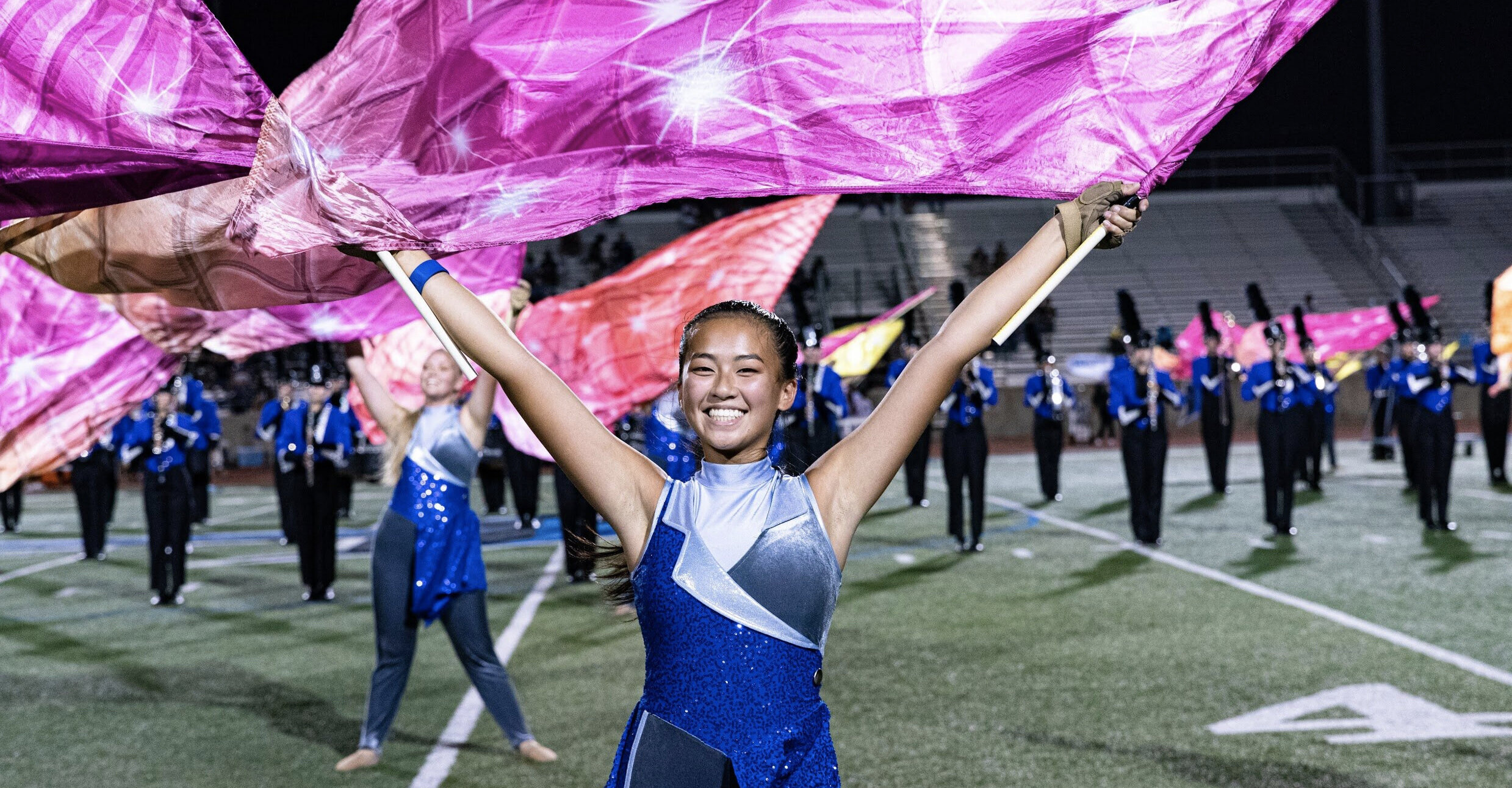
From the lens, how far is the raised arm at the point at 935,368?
1.94 m

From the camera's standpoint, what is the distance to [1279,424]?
1169cm

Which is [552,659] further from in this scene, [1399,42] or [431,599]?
[1399,42]

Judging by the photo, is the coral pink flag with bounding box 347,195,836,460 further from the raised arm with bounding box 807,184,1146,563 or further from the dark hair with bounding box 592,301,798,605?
the raised arm with bounding box 807,184,1146,563

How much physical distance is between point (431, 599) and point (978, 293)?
3285mm

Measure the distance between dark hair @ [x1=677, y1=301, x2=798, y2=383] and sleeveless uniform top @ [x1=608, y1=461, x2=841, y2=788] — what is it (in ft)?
0.65

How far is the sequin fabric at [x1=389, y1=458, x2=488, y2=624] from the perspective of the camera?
4.72 metres

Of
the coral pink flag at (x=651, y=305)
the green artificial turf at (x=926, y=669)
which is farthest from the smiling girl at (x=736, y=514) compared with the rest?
the coral pink flag at (x=651, y=305)

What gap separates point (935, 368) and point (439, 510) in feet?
10.5

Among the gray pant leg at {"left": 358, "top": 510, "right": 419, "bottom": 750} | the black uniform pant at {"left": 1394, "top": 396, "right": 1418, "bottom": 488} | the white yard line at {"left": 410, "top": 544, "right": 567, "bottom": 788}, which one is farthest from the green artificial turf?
the black uniform pant at {"left": 1394, "top": 396, "right": 1418, "bottom": 488}

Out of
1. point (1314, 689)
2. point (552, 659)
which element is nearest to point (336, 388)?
point (552, 659)

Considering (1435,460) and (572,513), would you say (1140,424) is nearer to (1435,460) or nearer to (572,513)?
(1435,460)

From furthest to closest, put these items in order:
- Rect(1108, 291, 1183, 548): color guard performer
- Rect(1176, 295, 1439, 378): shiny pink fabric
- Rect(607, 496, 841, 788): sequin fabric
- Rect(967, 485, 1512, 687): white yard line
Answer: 1. Rect(1176, 295, 1439, 378): shiny pink fabric
2. Rect(1108, 291, 1183, 548): color guard performer
3. Rect(967, 485, 1512, 687): white yard line
4. Rect(607, 496, 841, 788): sequin fabric

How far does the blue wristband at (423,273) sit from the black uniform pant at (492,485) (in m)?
13.1

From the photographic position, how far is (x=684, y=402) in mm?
2020
